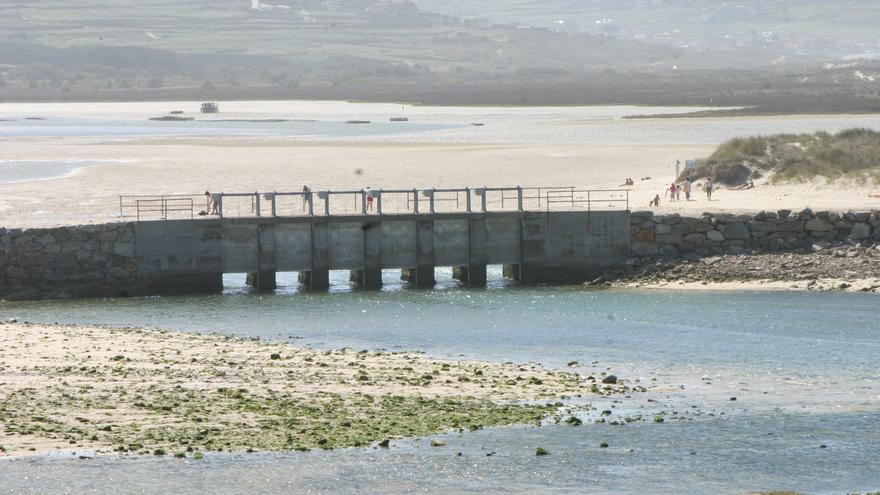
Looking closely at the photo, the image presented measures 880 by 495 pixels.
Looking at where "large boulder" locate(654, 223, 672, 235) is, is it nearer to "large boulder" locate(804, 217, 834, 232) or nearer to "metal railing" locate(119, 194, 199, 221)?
"large boulder" locate(804, 217, 834, 232)

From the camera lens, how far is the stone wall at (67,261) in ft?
157

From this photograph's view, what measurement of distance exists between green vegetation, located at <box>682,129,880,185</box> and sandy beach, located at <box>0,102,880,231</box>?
955 mm

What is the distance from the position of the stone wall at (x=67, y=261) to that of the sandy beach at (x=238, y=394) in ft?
31.6

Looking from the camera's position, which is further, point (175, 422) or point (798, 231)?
point (798, 231)

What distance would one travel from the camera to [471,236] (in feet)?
168

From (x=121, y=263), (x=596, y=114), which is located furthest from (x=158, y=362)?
(x=596, y=114)

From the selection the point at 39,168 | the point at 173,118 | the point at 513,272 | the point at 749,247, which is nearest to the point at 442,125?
the point at 173,118

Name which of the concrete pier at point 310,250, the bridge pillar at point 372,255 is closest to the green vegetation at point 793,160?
the concrete pier at point 310,250

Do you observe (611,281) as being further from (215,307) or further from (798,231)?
(215,307)

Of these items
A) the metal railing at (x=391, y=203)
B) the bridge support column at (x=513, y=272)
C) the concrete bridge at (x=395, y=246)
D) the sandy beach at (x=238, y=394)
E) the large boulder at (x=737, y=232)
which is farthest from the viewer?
the metal railing at (x=391, y=203)

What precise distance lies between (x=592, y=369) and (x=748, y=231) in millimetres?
16936

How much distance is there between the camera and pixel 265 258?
164ft

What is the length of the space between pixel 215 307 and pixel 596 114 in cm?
8890

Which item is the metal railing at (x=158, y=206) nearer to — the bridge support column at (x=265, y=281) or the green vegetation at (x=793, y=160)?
the bridge support column at (x=265, y=281)
